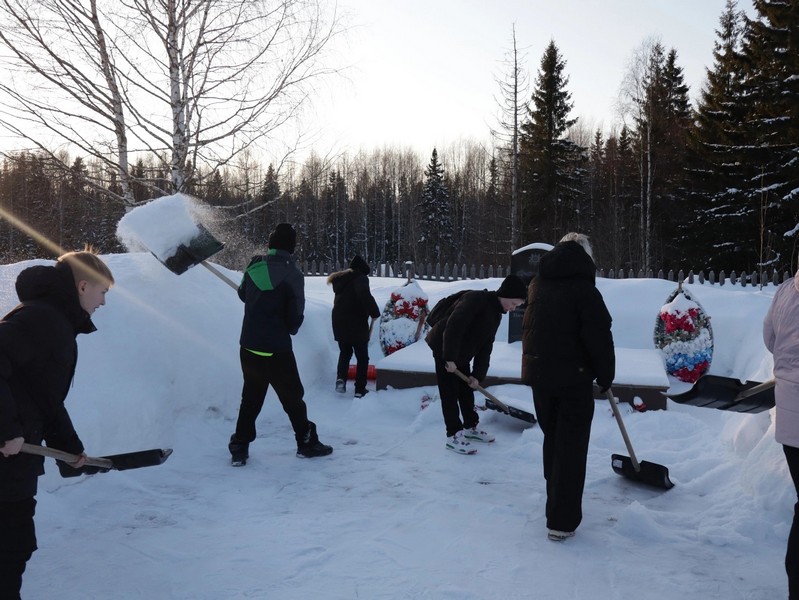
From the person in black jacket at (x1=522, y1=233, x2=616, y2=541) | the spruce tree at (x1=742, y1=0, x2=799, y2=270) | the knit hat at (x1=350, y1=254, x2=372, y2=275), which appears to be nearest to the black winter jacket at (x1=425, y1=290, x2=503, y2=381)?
the person in black jacket at (x1=522, y1=233, x2=616, y2=541)

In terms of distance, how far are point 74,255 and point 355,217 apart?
1864 inches

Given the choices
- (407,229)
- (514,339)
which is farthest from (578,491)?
(407,229)

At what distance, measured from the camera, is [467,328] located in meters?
4.91

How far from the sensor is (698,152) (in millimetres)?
25219

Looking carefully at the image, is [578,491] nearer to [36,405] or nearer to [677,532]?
[677,532]

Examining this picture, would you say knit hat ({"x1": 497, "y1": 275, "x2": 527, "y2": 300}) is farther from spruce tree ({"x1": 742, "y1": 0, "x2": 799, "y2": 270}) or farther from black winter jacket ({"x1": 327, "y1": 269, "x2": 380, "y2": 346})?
spruce tree ({"x1": 742, "y1": 0, "x2": 799, "y2": 270})

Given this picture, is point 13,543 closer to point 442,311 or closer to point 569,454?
point 569,454

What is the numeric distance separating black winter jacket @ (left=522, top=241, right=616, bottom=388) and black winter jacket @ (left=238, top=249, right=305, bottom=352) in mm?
1970

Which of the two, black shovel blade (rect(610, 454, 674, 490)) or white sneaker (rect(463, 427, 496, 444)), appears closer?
black shovel blade (rect(610, 454, 674, 490))

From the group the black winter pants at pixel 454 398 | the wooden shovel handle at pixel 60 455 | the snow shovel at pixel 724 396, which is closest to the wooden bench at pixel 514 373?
the black winter pants at pixel 454 398

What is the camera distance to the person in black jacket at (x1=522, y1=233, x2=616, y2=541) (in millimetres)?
3375

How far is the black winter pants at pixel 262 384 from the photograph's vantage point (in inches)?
186

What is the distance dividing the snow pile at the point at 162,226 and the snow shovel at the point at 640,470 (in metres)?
3.52

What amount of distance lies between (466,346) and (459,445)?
854mm
